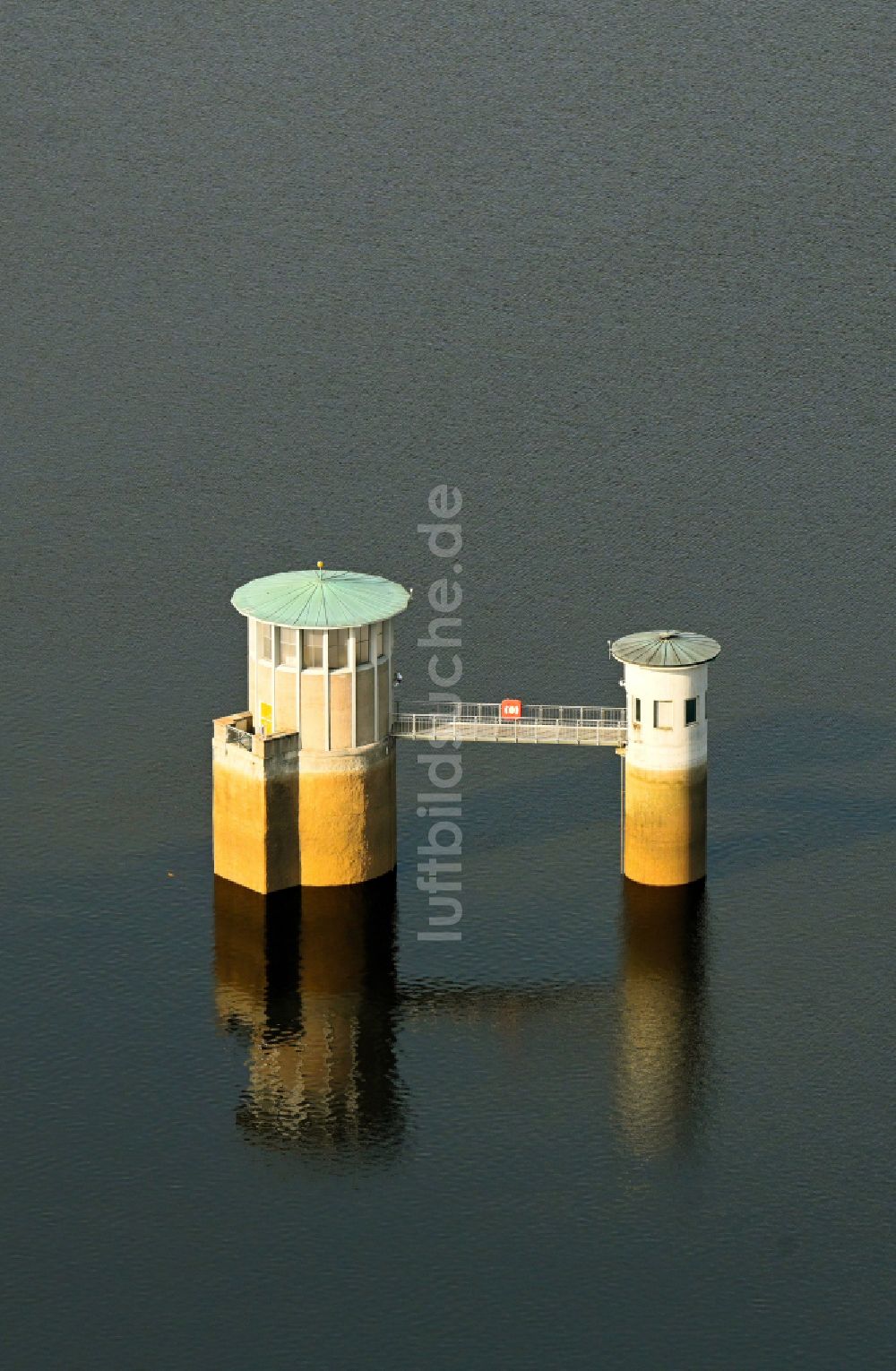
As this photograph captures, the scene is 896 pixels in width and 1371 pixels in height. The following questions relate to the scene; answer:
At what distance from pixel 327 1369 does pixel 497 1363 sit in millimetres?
8751

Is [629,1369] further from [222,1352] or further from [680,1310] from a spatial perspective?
[222,1352]

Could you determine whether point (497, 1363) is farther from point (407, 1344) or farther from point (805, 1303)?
point (805, 1303)

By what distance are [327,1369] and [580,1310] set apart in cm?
1434

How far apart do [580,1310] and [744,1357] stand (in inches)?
370

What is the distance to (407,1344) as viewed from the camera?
197m

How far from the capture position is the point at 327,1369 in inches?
7648

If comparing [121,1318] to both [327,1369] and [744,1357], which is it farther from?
[744,1357]

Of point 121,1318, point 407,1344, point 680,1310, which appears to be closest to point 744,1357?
point 680,1310

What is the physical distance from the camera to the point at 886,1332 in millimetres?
197250

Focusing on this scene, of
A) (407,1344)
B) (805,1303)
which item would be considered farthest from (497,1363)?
(805,1303)

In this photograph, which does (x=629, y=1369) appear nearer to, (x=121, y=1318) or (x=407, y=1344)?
(x=407, y=1344)

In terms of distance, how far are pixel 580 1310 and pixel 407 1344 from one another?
9598 millimetres

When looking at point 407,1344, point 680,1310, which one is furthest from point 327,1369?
point 680,1310

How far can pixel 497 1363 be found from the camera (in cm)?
19488
